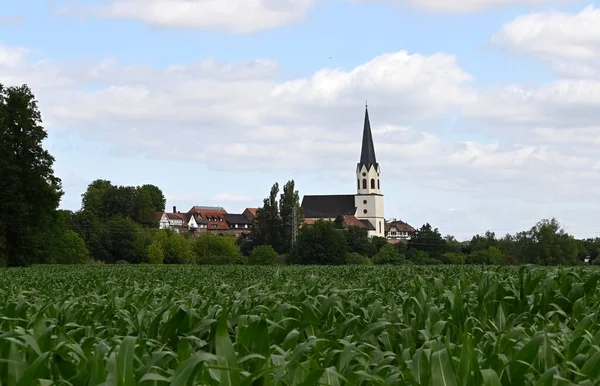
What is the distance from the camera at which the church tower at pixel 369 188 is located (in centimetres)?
19162

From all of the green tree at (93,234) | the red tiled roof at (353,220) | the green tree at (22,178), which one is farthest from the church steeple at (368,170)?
the green tree at (22,178)

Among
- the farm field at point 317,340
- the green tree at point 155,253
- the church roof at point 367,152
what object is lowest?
the farm field at point 317,340

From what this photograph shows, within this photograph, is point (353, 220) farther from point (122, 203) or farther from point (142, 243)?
point (142, 243)

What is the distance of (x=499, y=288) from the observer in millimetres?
9234

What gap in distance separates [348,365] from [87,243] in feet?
399

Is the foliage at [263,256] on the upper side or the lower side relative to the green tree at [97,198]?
lower

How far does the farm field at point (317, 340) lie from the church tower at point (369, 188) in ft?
592

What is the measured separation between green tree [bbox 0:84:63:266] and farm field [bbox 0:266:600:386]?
157 ft

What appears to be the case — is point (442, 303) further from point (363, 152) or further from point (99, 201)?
point (363, 152)

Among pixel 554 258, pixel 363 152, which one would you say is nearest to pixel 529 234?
pixel 554 258

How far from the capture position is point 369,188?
641ft

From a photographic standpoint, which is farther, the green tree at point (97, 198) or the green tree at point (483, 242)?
the green tree at point (97, 198)

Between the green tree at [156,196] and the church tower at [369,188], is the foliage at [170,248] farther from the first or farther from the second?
the church tower at [369,188]

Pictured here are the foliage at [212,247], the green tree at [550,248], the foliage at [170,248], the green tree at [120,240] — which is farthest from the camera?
the foliage at [212,247]
